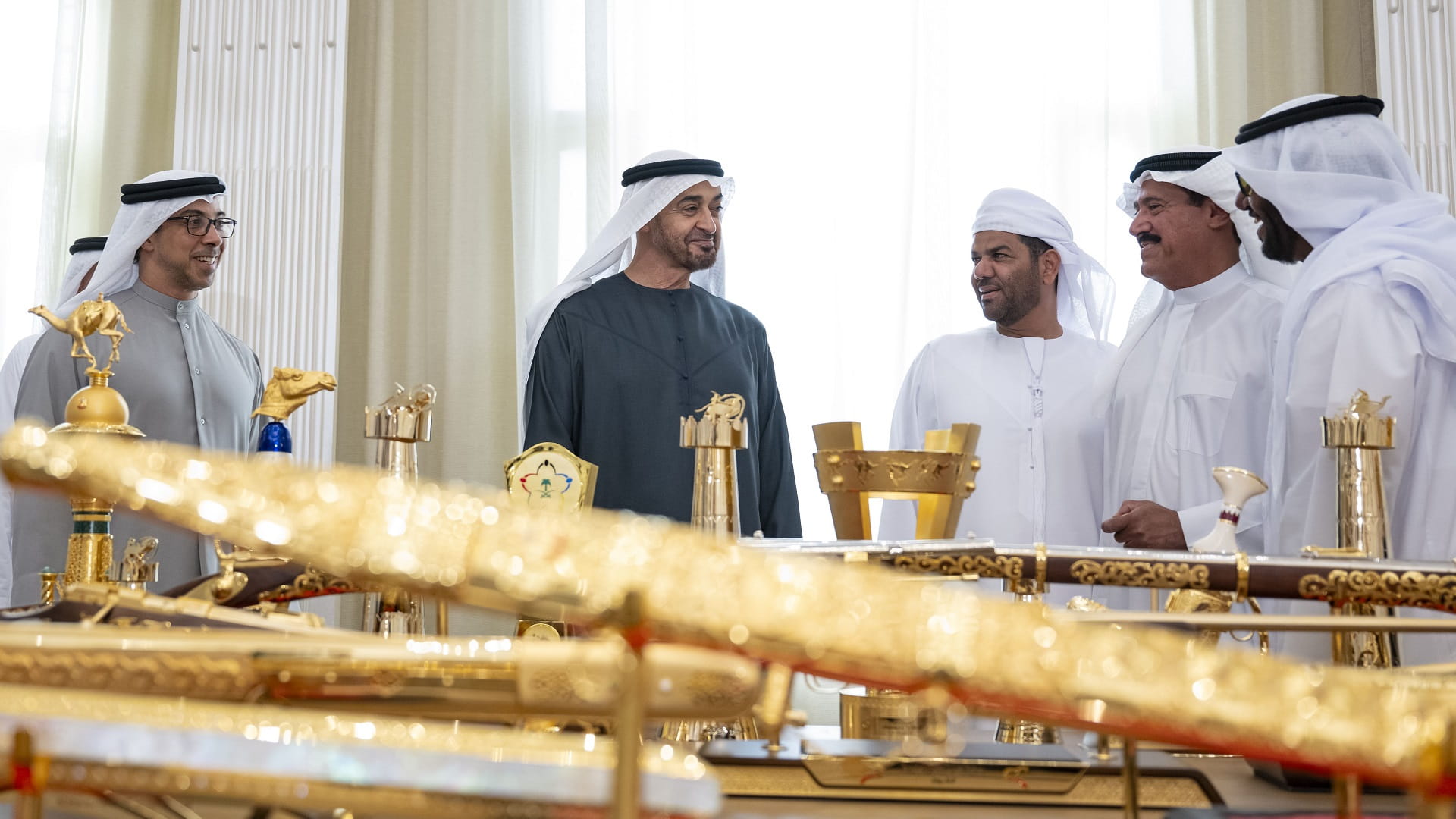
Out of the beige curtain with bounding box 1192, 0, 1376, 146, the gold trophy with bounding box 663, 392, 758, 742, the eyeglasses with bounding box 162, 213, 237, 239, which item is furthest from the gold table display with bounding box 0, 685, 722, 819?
the beige curtain with bounding box 1192, 0, 1376, 146

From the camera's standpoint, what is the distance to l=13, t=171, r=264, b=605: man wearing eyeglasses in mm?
3695

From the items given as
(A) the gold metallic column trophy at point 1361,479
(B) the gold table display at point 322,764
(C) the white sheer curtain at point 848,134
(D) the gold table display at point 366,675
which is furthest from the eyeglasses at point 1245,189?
(B) the gold table display at point 322,764

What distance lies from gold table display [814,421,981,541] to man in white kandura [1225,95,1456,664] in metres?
0.70

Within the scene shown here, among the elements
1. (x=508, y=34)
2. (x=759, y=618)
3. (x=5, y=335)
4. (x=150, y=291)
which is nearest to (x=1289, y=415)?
(x=759, y=618)

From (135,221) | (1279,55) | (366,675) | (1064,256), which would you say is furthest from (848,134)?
(366,675)

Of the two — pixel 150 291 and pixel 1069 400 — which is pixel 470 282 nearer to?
pixel 150 291

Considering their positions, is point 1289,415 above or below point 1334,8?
below

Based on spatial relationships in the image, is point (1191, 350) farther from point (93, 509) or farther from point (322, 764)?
point (322, 764)

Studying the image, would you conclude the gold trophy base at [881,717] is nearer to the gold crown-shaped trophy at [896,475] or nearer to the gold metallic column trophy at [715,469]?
the gold crown-shaped trophy at [896,475]

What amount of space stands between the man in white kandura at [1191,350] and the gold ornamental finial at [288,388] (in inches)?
80.6

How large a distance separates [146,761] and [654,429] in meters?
3.41

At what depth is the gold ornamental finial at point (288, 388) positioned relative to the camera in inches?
75.8

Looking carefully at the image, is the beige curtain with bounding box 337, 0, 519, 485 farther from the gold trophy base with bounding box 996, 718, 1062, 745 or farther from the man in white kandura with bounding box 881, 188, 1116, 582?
the gold trophy base with bounding box 996, 718, 1062, 745

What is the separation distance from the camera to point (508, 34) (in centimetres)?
525
